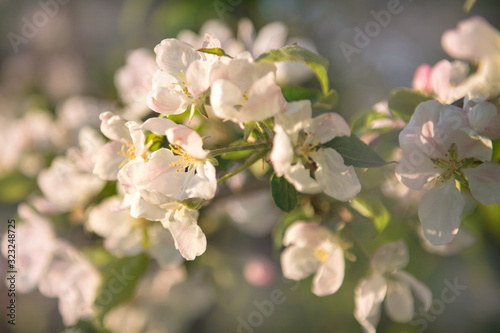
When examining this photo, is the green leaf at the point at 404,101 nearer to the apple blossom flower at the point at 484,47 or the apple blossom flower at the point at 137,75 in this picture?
the apple blossom flower at the point at 484,47

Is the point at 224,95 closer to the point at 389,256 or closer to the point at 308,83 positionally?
the point at 389,256

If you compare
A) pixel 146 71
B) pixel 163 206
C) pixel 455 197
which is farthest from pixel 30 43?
pixel 455 197

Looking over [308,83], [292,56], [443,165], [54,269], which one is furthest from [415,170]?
[308,83]

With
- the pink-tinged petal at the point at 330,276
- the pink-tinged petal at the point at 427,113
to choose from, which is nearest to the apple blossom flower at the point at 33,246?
the pink-tinged petal at the point at 330,276

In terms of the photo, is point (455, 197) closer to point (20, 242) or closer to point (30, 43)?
point (20, 242)

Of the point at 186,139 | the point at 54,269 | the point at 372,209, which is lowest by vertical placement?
the point at 54,269
